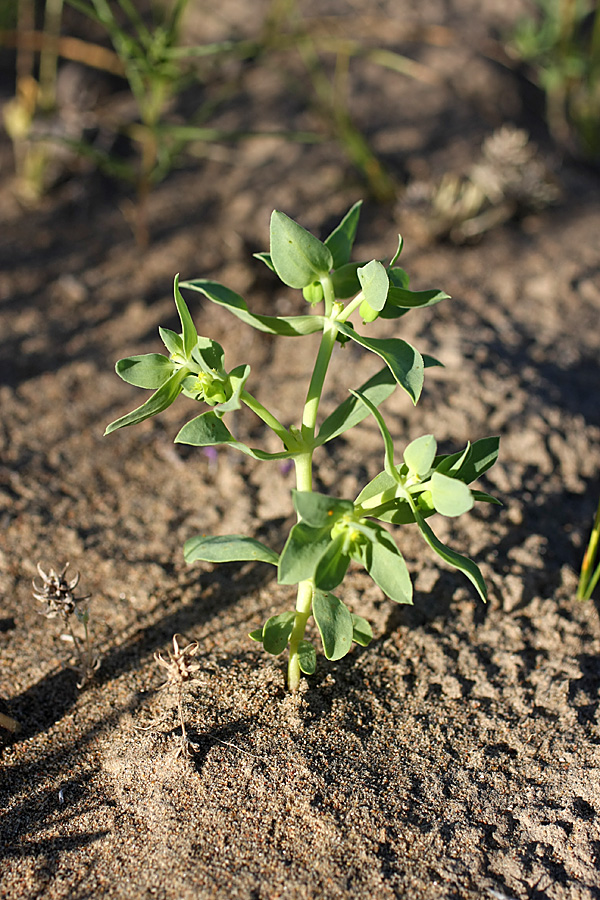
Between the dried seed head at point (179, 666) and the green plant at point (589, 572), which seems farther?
the green plant at point (589, 572)

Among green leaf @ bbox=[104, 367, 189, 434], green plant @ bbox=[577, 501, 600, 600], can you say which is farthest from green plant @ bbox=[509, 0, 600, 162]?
green leaf @ bbox=[104, 367, 189, 434]

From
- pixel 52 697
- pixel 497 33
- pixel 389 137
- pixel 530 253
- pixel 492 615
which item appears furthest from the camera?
pixel 497 33

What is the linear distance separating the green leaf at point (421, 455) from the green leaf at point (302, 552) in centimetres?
20

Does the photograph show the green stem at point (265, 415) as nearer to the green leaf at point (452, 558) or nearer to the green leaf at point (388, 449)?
the green leaf at point (388, 449)

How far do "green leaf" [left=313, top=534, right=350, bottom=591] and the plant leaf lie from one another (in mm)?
188

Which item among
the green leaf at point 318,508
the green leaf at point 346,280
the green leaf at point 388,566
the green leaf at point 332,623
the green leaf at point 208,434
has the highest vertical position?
the green leaf at point 346,280

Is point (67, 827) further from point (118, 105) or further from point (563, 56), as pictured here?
point (563, 56)

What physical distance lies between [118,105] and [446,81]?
1812 millimetres

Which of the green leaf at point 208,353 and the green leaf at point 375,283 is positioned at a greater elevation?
the green leaf at point 375,283

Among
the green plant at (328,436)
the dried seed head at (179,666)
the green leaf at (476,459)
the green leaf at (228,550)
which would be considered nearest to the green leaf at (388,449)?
the green plant at (328,436)

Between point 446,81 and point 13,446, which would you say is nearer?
point 13,446

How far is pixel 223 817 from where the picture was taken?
1.39 meters

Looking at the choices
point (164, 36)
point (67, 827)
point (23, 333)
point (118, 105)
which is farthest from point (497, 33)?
point (67, 827)

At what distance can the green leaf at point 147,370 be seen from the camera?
1.33 m
